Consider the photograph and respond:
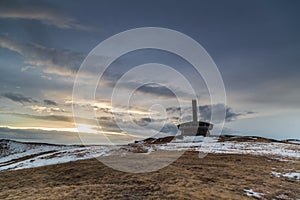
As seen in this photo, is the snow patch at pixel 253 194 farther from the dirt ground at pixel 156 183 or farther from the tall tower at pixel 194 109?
the tall tower at pixel 194 109

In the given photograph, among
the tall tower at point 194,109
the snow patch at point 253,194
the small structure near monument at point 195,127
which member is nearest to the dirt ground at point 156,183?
the snow patch at point 253,194

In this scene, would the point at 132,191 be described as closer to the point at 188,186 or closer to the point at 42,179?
the point at 188,186

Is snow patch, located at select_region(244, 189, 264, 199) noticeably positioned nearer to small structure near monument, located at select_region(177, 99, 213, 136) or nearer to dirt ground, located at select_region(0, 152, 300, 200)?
dirt ground, located at select_region(0, 152, 300, 200)

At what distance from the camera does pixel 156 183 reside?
1598 cm

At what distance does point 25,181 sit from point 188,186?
14117 millimetres

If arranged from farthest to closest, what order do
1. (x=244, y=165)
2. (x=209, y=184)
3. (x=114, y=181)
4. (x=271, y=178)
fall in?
(x=244, y=165) → (x=271, y=178) → (x=114, y=181) → (x=209, y=184)

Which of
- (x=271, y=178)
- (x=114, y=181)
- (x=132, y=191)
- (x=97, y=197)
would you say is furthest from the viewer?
(x=271, y=178)

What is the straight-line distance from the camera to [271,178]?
60.9ft

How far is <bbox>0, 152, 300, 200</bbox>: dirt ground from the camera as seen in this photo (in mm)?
13727

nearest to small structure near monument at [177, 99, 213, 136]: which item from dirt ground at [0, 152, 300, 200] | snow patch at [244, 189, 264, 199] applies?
dirt ground at [0, 152, 300, 200]

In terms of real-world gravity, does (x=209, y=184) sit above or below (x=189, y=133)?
below

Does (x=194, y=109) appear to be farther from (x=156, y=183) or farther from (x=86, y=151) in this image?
(x=156, y=183)

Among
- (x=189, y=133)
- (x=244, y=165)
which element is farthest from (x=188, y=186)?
(x=189, y=133)

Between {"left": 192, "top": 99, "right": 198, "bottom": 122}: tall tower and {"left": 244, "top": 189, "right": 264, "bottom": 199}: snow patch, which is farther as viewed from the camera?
{"left": 192, "top": 99, "right": 198, "bottom": 122}: tall tower
